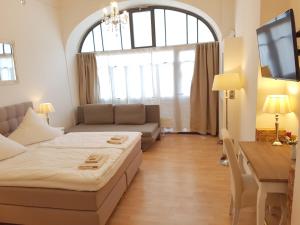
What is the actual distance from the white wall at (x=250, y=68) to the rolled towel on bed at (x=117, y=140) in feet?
5.42

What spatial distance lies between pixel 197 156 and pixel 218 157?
355 mm

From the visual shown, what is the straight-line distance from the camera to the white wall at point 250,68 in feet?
9.09

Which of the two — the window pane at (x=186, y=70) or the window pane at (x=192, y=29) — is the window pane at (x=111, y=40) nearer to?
the window pane at (x=186, y=70)

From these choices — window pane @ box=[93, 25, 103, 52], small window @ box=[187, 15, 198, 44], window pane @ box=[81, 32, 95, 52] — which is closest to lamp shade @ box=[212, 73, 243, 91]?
small window @ box=[187, 15, 198, 44]

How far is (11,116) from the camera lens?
368 centimetres

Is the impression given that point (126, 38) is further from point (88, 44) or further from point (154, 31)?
point (88, 44)

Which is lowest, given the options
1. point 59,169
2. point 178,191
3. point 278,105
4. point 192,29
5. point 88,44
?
point 178,191

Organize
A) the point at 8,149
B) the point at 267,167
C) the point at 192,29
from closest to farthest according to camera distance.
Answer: the point at 267,167 < the point at 8,149 < the point at 192,29

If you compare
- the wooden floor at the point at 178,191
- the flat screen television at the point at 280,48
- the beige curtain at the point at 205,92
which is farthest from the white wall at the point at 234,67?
the flat screen television at the point at 280,48

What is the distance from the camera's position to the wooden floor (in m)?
2.53

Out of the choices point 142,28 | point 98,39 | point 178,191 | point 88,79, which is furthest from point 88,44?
point 178,191

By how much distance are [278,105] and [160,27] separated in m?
3.86

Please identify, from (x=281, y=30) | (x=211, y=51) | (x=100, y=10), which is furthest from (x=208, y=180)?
(x=100, y=10)

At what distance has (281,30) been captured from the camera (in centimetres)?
183
